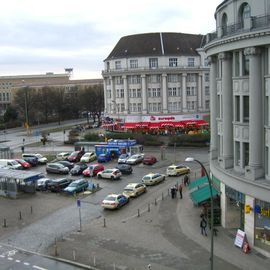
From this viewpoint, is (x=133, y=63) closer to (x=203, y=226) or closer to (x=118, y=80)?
(x=118, y=80)

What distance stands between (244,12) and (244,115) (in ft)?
23.0

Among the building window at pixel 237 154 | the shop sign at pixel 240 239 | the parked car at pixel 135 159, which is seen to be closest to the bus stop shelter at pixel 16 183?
the parked car at pixel 135 159

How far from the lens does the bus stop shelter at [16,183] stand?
4369 cm

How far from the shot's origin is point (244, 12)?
2981 cm

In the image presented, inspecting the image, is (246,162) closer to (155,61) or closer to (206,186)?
(206,186)

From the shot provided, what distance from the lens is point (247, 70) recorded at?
3008 centimetres

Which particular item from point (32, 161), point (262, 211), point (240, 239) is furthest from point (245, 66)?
point (32, 161)

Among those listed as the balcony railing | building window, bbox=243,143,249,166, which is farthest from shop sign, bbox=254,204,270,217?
the balcony railing

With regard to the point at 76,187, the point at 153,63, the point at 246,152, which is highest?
the point at 153,63

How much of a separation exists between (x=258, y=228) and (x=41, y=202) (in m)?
21.4

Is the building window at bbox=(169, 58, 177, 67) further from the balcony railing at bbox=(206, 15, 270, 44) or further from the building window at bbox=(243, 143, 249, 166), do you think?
the building window at bbox=(243, 143, 249, 166)

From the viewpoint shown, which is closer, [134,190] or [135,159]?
[134,190]

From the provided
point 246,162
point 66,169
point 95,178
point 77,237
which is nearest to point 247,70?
point 246,162

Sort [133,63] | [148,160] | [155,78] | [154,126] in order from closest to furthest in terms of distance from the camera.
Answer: [148,160] → [154,126] → [155,78] → [133,63]
